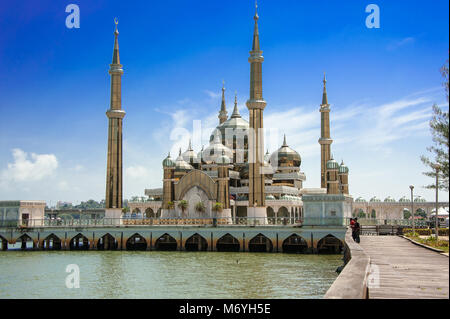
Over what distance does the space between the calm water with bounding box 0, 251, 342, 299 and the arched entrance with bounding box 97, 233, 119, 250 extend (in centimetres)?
568

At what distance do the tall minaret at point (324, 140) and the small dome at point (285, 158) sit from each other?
4752 mm

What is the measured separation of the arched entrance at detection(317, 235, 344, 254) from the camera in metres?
41.2

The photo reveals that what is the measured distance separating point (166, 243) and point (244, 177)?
22.1m

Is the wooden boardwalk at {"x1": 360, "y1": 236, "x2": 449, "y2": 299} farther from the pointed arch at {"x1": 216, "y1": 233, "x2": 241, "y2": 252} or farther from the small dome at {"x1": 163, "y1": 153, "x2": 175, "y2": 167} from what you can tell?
the small dome at {"x1": 163, "y1": 153, "x2": 175, "y2": 167}

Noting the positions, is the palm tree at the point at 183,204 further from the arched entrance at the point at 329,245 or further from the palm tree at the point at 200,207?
the arched entrance at the point at 329,245

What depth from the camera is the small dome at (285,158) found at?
7212cm

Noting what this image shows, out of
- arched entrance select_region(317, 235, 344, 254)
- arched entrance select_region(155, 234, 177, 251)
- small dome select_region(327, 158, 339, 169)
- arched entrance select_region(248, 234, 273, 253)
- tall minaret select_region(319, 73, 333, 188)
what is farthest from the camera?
tall minaret select_region(319, 73, 333, 188)

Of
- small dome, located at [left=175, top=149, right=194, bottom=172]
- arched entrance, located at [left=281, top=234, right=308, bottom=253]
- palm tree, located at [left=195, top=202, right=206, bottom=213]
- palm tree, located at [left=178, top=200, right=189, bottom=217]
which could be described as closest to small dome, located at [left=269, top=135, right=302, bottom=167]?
small dome, located at [left=175, top=149, right=194, bottom=172]

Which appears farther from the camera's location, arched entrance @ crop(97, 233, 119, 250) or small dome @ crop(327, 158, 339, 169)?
small dome @ crop(327, 158, 339, 169)

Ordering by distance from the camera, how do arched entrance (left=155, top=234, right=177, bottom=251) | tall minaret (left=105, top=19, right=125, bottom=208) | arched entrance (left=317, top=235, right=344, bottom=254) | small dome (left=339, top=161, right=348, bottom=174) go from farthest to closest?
small dome (left=339, top=161, right=348, bottom=174) < tall minaret (left=105, top=19, right=125, bottom=208) < arched entrance (left=155, top=234, right=177, bottom=251) < arched entrance (left=317, top=235, right=344, bottom=254)

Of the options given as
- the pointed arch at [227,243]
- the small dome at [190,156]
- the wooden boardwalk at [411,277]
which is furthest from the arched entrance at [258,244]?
the small dome at [190,156]

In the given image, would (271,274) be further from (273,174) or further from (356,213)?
(356,213)

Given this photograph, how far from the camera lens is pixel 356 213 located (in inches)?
3610
